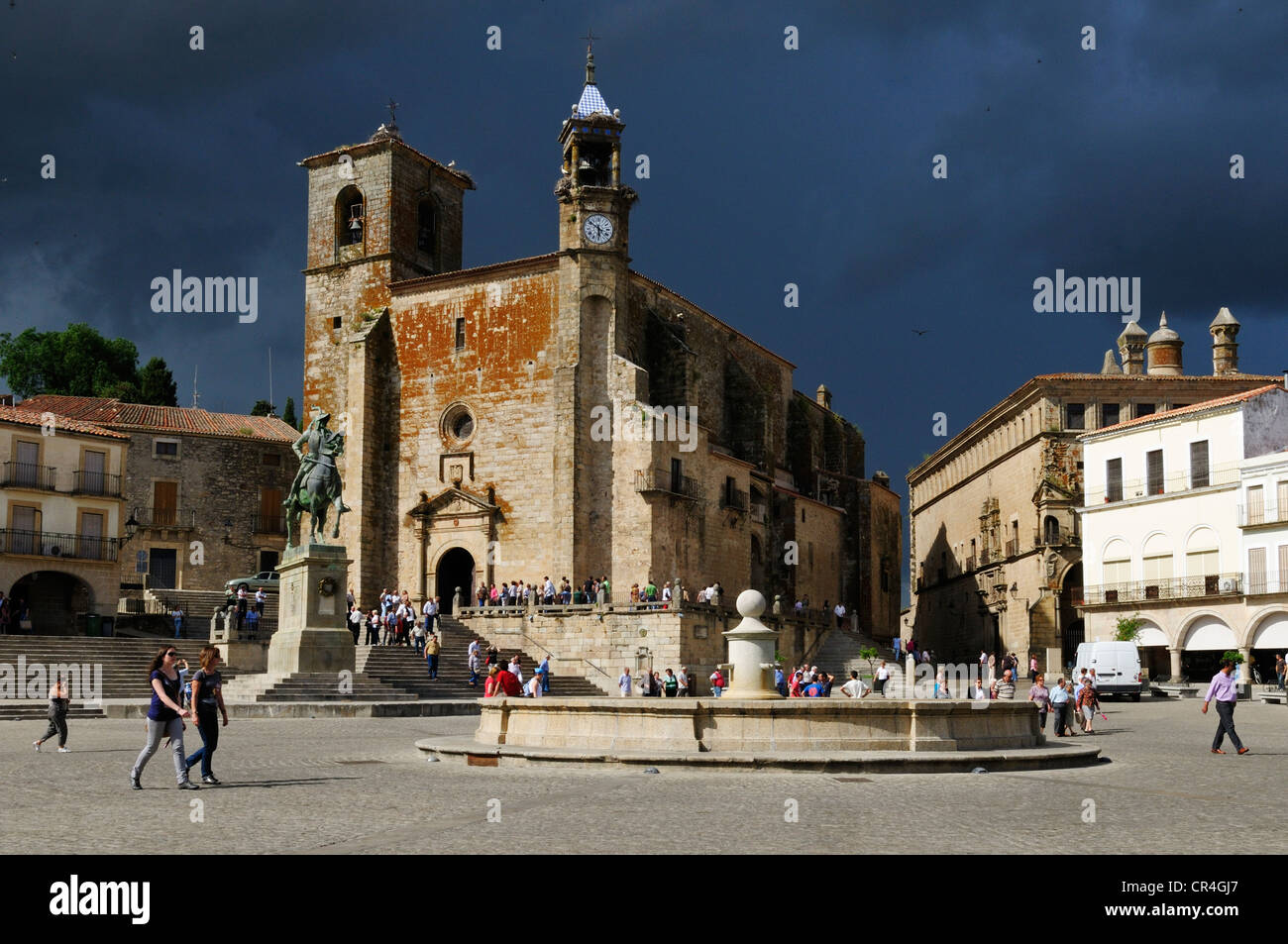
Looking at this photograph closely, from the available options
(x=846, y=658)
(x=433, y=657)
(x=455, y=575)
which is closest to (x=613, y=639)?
(x=433, y=657)

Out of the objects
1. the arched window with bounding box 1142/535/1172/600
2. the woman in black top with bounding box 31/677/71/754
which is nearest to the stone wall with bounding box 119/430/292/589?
the arched window with bounding box 1142/535/1172/600

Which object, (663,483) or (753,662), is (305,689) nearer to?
(753,662)

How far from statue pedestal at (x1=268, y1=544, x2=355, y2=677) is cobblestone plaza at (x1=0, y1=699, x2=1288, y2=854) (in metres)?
11.2

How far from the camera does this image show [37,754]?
1625cm

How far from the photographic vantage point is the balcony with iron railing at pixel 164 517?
53156mm

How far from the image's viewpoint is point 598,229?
148 ft

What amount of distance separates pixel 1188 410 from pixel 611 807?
136 feet

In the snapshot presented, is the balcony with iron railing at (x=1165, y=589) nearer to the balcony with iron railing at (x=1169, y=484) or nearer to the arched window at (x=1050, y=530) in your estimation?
the arched window at (x=1050, y=530)

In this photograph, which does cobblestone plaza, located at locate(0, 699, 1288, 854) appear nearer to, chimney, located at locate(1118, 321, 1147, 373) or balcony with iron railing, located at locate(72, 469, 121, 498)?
balcony with iron railing, located at locate(72, 469, 121, 498)

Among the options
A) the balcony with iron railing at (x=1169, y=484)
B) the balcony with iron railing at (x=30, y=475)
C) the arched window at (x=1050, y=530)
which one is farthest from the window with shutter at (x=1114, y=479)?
the balcony with iron railing at (x=30, y=475)

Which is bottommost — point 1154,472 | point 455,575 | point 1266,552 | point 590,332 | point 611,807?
point 611,807

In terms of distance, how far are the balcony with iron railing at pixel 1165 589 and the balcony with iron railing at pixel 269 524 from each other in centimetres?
3213
